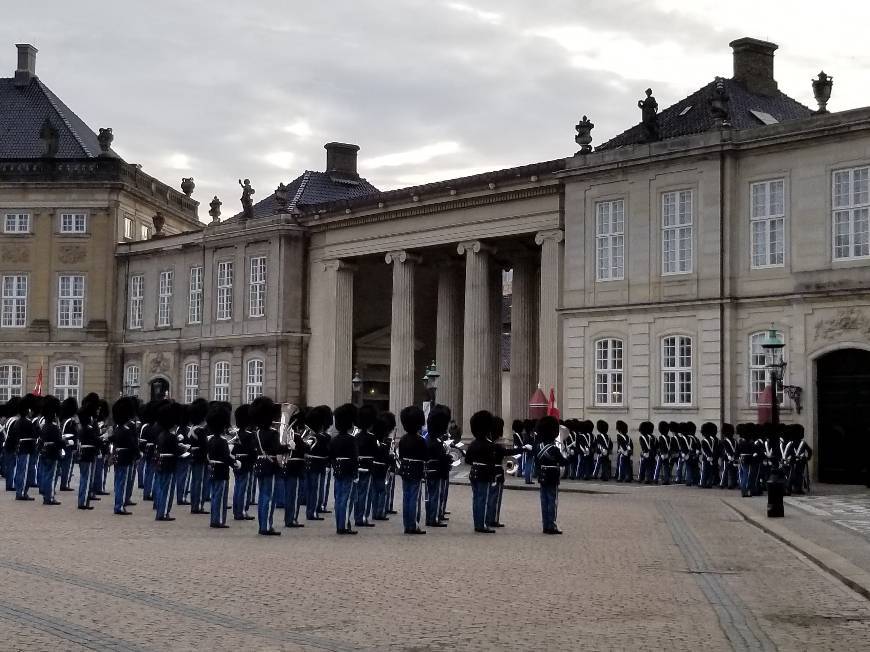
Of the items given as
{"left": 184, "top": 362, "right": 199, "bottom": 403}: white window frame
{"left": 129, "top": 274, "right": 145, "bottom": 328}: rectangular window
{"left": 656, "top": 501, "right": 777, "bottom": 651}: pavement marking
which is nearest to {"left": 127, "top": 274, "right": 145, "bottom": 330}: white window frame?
{"left": 129, "top": 274, "right": 145, "bottom": 328}: rectangular window

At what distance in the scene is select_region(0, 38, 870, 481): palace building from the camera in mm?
31375

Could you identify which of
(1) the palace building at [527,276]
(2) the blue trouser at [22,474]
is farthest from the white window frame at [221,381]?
(2) the blue trouser at [22,474]

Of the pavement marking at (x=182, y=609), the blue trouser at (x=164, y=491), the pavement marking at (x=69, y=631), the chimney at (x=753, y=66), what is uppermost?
the chimney at (x=753, y=66)

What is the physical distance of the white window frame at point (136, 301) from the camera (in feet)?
174

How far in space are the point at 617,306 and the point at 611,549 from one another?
19393mm

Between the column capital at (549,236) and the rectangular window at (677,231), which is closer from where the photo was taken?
the rectangular window at (677,231)

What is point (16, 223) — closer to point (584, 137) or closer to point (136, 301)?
point (136, 301)

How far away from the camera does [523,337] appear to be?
41812 millimetres

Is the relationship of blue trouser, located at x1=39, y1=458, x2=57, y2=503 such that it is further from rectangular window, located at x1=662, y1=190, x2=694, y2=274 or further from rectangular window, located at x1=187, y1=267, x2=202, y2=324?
rectangular window, located at x1=187, y1=267, x2=202, y2=324

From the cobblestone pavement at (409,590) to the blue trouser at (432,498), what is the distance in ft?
1.44

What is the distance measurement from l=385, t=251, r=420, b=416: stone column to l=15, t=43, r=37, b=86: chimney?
24.1 meters

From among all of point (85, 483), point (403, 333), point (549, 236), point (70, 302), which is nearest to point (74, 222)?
point (70, 302)

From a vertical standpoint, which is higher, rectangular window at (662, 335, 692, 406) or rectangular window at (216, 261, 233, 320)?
rectangular window at (216, 261, 233, 320)

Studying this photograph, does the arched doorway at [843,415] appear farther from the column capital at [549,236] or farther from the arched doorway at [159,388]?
the arched doorway at [159,388]
